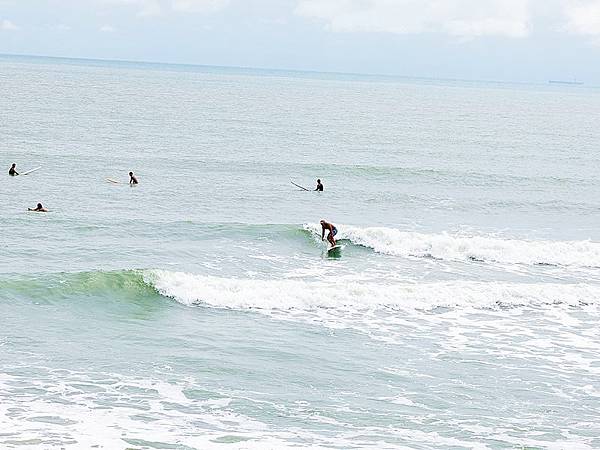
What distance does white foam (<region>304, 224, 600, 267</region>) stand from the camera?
105ft

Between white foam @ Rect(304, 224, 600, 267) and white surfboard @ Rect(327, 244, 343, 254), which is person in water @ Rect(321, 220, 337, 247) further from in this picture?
white foam @ Rect(304, 224, 600, 267)

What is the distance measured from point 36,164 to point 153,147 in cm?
→ 1187

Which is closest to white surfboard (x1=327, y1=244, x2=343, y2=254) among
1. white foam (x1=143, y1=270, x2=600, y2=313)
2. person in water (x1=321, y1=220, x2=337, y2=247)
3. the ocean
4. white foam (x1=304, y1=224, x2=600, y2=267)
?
person in water (x1=321, y1=220, x2=337, y2=247)

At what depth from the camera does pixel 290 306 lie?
24.6m

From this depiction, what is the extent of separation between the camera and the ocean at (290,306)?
16328mm

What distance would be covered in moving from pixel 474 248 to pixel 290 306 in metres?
10.7

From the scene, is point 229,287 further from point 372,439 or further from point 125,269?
point 372,439

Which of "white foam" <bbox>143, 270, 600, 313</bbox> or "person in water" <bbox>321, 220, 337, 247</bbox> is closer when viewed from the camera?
"white foam" <bbox>143, 270, 600, 313</bbox>

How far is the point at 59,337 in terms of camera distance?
68.8 feet

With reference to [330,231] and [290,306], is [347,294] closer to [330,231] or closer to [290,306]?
[290,306]

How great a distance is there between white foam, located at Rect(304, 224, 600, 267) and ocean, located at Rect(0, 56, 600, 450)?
10 centimetres

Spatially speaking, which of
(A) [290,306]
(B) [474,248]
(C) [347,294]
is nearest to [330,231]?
(B) [474,248]

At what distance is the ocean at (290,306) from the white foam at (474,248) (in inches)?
4.1

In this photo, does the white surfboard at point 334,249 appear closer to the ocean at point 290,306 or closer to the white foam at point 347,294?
the ocean at point 290,306
